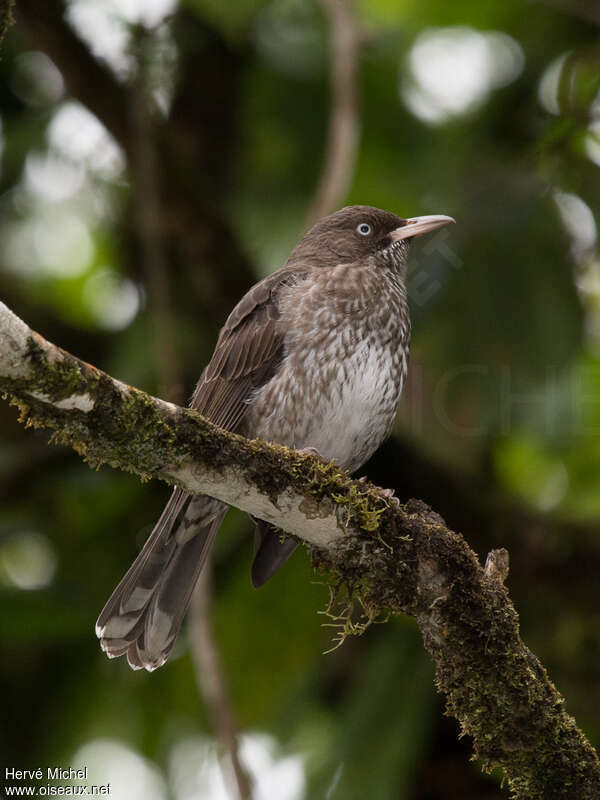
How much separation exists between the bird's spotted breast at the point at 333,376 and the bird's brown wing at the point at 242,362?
5cm

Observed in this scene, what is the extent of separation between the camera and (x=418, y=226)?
5184 millimetres

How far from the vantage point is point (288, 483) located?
326cm

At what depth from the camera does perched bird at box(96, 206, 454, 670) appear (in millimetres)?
4348

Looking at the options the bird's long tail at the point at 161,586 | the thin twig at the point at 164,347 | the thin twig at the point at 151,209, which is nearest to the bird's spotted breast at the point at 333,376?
the bird's long tail at the point at 161,586

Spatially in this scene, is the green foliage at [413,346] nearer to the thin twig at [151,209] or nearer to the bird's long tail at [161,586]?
the thin twig at [151,209]

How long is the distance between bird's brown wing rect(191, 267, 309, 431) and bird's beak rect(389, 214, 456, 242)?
83cm

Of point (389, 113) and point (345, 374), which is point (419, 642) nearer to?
point (345, 374)

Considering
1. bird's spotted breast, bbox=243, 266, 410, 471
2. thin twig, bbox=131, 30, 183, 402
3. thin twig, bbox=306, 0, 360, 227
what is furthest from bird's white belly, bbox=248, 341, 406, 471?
thin twig, bbox=306, 0, 360, 227

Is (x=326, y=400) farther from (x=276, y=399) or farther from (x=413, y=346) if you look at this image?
(x=413, y=346)

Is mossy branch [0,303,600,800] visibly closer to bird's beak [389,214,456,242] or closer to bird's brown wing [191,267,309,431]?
bird's brown wing [191,267,309,431]

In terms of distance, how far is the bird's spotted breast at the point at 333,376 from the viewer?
4.52 meters

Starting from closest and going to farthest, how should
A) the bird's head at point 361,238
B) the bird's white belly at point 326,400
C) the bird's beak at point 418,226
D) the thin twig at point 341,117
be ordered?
1. the bird's white belly at point 326,400
2. the bird's beak at point 418,226
3. the bird's head at point 361,238
4. the thin twig at point 341,117

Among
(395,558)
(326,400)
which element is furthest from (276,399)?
(395,558)

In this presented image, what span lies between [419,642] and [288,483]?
279 cm
